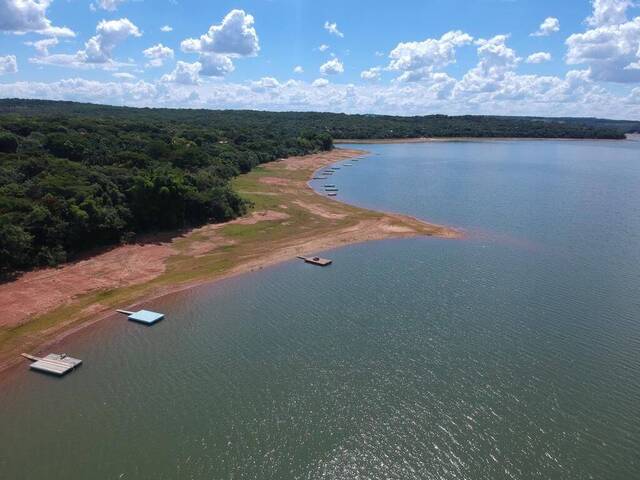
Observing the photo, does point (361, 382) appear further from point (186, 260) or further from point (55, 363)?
point (186, 260)

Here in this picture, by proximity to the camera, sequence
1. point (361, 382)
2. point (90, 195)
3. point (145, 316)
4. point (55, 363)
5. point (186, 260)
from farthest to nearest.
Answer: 1. point (90, 195)
2. point (186, 260)
3. point (145, 316)
4. point (55, 363)
5. point (361, 382)

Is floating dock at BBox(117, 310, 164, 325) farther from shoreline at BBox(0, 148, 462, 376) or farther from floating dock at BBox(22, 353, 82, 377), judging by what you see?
floating dock at BBox(22, 353, 82, 377)

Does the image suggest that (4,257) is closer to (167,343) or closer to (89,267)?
(89,267)

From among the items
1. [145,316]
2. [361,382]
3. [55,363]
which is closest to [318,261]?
[145,316]

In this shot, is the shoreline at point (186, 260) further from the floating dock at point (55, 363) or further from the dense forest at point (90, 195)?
the dense forest at point (90, 195)

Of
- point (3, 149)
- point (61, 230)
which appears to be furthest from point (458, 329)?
point (3, 149)

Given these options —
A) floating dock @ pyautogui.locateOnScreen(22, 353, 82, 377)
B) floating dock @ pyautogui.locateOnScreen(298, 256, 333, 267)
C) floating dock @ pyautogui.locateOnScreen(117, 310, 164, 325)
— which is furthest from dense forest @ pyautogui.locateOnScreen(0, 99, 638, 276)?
floating dock @ pyautogui.locateOnScreen(298, 256, 333, 267)
